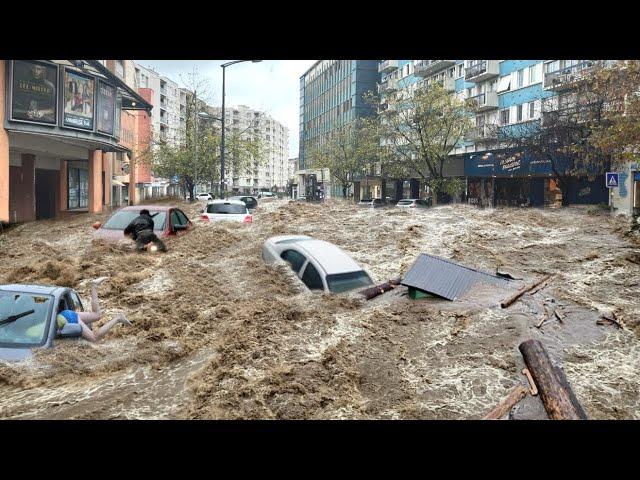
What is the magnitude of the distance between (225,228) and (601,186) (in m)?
6.83

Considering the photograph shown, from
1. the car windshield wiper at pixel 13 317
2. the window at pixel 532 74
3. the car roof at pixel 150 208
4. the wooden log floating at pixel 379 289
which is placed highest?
the window at pixel 532 74

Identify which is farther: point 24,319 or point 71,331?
point 71,331

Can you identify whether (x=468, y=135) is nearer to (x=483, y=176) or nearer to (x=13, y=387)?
(x=483, y=176)

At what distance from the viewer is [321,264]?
20.8 feet

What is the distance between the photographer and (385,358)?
17.8ft

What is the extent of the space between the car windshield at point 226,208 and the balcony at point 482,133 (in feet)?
45.6

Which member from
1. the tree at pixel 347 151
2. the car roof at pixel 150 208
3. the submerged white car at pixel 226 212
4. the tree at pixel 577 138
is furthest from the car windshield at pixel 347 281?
the tree at pixel 347 151

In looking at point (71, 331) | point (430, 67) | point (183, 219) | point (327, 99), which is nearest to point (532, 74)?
point (430, 67)

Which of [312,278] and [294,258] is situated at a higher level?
[294,258]

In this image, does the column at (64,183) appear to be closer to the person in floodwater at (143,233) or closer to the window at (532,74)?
the person in floodwater at (143,233)

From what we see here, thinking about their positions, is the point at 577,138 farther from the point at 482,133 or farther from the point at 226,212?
the point at 482,133

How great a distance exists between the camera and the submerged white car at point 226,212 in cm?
890

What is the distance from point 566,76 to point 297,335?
1704cm
